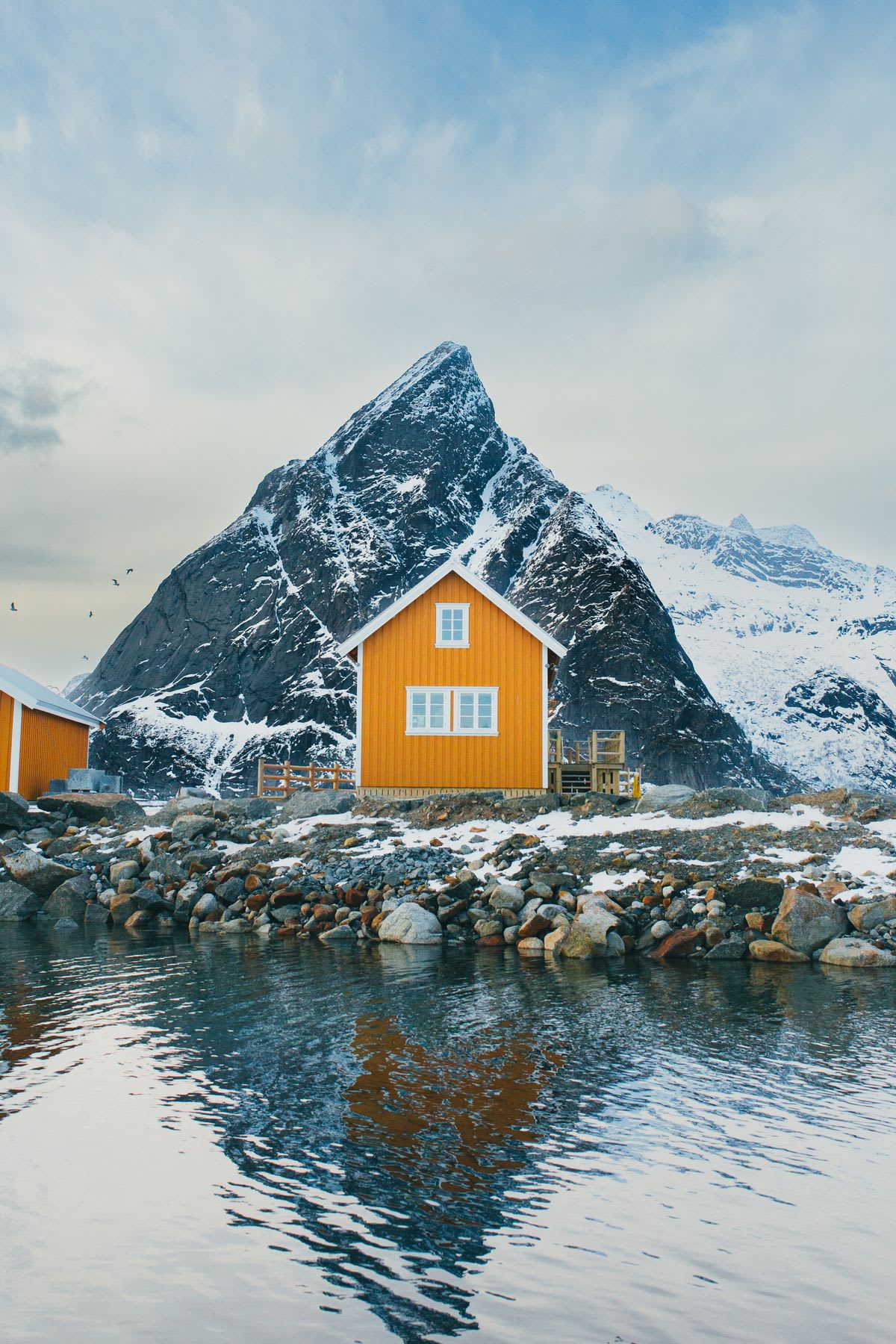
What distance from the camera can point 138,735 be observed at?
113938 millimetres

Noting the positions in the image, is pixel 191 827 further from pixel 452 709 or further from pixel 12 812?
pixel 452 709

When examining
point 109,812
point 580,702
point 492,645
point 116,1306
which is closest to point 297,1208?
point 116,1306

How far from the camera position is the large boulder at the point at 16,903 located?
73.1 ft

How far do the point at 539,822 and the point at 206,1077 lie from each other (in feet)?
50.6

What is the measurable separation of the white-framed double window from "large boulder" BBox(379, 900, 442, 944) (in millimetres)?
11075

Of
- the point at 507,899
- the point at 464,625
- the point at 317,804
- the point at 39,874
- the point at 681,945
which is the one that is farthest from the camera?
the point at 464,625

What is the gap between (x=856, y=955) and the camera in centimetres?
1541

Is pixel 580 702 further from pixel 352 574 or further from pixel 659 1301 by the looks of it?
pixel 659 1301

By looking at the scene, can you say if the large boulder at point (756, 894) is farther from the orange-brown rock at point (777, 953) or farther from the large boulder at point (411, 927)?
the large boulder at point (411, 927)

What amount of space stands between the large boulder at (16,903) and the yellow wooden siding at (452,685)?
33.7ft

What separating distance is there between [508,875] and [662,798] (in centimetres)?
745

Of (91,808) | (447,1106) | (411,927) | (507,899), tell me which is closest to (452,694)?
(507,899)

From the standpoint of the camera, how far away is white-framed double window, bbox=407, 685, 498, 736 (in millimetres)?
29594

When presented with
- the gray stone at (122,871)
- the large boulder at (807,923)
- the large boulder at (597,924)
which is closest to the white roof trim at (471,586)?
the gray stone at (122,871)
